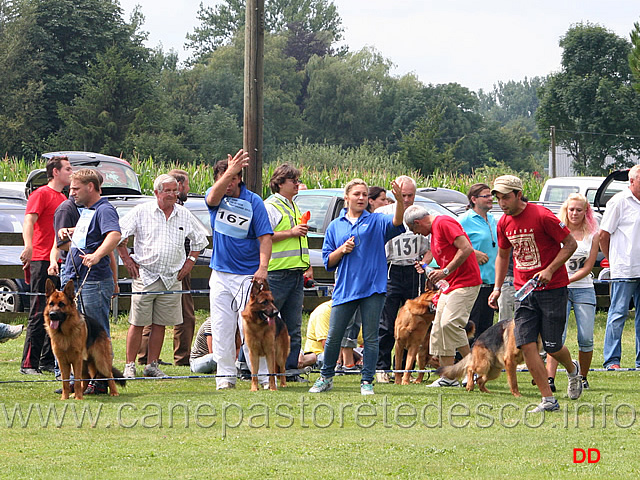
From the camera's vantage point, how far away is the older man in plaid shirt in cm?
934

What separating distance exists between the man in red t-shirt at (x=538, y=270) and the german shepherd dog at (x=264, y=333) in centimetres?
220

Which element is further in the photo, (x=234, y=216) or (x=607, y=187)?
(x=607, y=187)

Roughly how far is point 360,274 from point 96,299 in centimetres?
232

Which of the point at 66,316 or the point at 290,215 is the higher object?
the point at 290,215

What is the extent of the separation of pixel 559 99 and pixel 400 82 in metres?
47.4

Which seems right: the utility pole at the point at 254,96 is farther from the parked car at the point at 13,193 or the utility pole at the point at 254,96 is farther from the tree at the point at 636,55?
the tree at the point at 636,55

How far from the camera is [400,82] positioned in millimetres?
99062

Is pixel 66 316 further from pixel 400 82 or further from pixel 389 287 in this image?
pixel 400 82

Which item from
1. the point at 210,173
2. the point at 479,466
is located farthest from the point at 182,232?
the point at 210,173

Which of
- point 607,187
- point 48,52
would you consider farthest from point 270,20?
point 607,187

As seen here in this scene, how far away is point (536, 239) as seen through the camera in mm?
7551

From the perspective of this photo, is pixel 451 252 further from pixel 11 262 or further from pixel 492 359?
pixel 11 262

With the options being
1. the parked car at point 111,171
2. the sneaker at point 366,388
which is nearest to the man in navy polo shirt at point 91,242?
the sneaker at point 366,388

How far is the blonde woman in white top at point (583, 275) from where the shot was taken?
921cm
